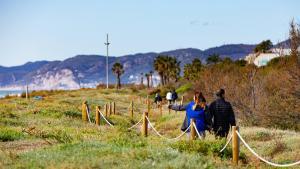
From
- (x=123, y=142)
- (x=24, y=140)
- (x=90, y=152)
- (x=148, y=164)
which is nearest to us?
(x=148, y=164)

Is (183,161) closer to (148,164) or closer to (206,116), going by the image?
(148,164)

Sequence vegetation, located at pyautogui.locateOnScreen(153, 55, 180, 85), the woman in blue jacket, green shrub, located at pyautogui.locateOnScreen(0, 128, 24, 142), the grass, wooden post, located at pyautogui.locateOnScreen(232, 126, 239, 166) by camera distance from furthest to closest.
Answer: vegetation, located at pyautogui.locateOnScreen(153, 55, 180, 85)
green shrub, located at pyautogui.locateOnScreen(0, 128, 24, 142)
the woman in blue jacket
wooden post, located at pyautogui.locateOnScreen(232, 126, 239, 166)
the grass

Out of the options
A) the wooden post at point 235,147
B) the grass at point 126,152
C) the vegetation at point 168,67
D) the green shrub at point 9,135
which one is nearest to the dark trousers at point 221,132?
the grass at point 126,152

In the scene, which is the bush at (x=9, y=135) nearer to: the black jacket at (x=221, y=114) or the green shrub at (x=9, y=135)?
the green shrub at (x=9, y=135)

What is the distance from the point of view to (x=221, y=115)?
48.3 feet

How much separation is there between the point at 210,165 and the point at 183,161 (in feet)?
2.21

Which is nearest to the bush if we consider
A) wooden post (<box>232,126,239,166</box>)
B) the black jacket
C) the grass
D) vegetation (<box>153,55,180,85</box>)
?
the grass

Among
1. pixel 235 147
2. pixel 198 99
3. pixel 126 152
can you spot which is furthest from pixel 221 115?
pixel 126 152

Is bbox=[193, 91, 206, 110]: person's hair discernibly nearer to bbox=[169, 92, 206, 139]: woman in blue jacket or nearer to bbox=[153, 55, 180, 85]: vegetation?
bbox=[169, 92, 206, 139]: woman in blue jacket

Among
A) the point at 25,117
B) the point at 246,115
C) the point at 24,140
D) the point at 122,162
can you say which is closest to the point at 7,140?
the point at 24,140

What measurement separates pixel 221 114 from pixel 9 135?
6.28m

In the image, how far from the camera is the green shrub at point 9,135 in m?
16.5

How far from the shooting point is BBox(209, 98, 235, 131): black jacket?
48.2 ft

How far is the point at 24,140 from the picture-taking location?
637 inches
